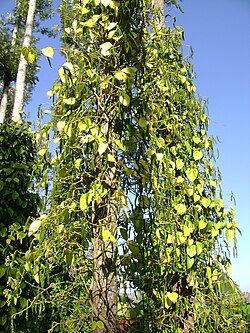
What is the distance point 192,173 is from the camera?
65.9 inches

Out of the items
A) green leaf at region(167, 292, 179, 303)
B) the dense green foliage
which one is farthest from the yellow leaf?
green leaf at region(167, 292, 179, 303)

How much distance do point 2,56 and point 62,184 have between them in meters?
10.4

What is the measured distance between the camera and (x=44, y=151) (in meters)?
1.24

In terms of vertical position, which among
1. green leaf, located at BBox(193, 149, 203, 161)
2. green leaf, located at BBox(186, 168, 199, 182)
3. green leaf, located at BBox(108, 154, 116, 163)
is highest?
green leaf, located at BBox(193, 149, 203, 161)

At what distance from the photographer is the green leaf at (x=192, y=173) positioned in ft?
5.45

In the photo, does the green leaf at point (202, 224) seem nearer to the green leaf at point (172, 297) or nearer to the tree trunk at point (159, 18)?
the green leaf at point (172, 297)

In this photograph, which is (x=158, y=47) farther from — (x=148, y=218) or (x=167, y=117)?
(x=148, y=218)

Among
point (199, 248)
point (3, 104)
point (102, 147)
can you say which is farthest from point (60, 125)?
point (3, 104)

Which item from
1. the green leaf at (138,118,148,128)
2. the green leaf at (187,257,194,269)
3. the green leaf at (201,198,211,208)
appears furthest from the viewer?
the green leaf at (201,198,211,208)

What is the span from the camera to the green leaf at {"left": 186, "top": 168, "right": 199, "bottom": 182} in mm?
1662

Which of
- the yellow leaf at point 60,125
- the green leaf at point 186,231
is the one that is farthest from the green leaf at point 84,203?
the green leaf at point 186,231

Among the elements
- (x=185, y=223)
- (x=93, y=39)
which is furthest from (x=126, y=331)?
(x=93, y=39)

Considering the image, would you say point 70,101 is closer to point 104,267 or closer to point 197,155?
point 104,267

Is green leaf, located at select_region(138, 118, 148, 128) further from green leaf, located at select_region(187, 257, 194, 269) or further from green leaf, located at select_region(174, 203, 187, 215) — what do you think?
green leaf, located at select_region(187, 257, 194, 269)
